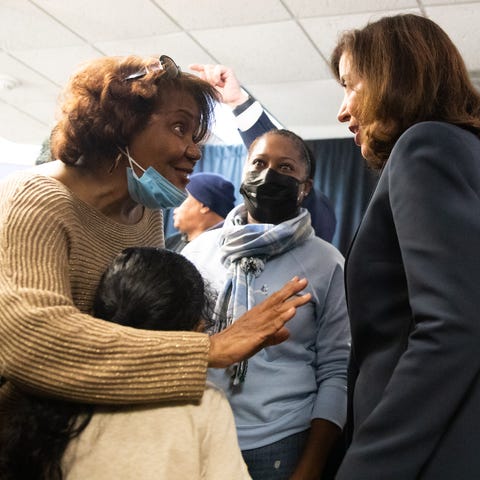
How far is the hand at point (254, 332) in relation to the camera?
1.15 meters

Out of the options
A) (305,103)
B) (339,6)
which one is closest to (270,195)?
(339,6)

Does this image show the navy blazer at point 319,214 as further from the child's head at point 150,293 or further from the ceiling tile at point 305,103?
the ceiling tile at point 305,103

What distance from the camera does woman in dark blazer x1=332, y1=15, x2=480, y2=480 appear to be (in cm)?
93

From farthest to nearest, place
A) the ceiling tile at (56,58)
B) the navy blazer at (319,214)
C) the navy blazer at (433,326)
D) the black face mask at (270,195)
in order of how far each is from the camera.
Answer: the ceiling tile at (56,58), the navy blazer at (319,214), the black face mask at (270,195), the navy blazer at (433,326)

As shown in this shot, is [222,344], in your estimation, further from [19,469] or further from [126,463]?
[19,469]

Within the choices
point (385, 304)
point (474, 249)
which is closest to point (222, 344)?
point (385, 304)

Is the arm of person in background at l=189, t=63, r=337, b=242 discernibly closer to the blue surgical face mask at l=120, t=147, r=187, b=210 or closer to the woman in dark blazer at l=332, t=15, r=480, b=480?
the blue surgical face mask at l=120, t=147, r=187, b=210

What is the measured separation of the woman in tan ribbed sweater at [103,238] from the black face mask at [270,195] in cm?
38

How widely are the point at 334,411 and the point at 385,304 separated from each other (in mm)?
602

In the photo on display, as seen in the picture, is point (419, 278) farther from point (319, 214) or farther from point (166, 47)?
point (166, 47)

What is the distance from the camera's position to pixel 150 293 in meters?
1.24

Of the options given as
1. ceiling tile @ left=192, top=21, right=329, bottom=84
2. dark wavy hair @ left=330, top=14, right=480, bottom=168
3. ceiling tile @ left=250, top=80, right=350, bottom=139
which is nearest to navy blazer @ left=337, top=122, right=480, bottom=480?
dark wavy hair @ left=330, top=14, right=480, bottom=168

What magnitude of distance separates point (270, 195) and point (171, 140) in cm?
58

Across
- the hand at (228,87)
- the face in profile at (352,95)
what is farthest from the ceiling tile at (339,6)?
the face in profile at (352,95)
